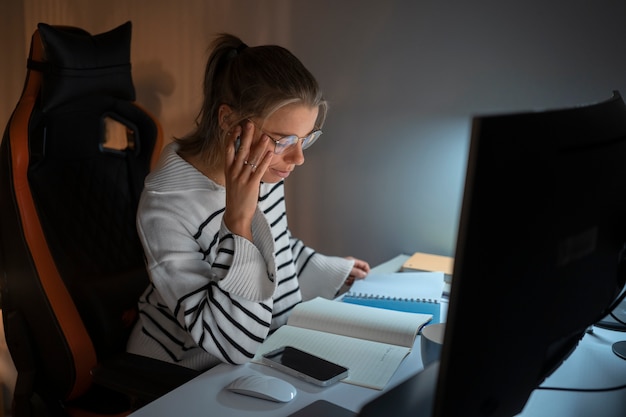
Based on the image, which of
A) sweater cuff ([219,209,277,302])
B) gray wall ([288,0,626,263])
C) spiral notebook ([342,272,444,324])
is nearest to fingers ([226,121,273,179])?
sweater cuff ([219,209,277,302])

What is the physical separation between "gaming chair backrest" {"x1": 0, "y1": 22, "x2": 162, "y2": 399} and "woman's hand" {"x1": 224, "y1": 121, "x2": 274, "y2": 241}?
0.35 meters

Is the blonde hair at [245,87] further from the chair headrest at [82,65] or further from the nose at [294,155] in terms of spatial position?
the chair headrest at [82,65]

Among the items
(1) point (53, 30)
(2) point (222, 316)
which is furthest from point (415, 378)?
(1) point (53, 30)

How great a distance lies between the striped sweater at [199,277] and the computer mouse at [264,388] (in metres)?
0.10

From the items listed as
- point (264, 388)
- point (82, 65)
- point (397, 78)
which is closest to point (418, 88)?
point (397, 78)

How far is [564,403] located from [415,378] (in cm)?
36

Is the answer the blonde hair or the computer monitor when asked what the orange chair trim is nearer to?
the blonde hair

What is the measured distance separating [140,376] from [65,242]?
0.41 meters

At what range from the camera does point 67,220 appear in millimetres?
1376

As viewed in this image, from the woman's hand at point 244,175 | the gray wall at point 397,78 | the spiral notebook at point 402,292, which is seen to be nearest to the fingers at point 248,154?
the woman's hand at point 244,175

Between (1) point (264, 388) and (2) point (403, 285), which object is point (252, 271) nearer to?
(1) point (264, 388)

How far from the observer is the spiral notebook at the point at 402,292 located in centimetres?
138

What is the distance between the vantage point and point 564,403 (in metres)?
0.98

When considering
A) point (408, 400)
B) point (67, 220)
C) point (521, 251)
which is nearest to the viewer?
point (521, 251)
